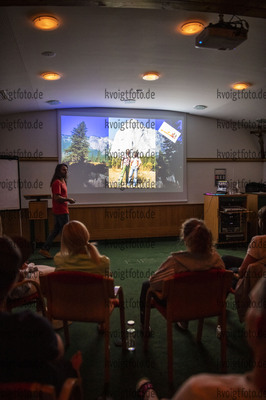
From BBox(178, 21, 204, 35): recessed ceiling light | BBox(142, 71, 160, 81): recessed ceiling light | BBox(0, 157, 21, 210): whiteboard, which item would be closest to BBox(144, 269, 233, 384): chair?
BBox(178, 21, 204, 35): recessed ceiling light

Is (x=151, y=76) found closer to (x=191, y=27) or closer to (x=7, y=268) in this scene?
(x=191, y=27)

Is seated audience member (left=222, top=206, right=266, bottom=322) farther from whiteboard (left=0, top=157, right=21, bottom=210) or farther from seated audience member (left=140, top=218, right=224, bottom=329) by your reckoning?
whiteboard (left=0, top=157, right=21, bottom=210)

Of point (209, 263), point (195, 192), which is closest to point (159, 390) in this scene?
point (209, 263)

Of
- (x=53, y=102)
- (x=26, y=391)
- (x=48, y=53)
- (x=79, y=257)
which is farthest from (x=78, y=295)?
(x=53, y=102)

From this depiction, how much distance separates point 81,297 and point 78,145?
4.67 metres

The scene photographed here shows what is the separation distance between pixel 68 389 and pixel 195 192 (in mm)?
6171

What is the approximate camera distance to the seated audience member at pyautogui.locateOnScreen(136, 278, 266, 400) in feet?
2.52

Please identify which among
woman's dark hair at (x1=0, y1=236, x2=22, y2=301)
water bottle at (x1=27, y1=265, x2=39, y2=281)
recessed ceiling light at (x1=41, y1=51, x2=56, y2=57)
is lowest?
water bottle at (x1=27, y1=265, x2=39, y2=281)

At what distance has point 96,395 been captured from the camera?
1.82 m

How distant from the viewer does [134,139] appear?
6.37 meters

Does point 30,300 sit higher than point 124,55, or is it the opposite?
point 124,55

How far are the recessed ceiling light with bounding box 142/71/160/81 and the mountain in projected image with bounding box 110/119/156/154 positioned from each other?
2131mm

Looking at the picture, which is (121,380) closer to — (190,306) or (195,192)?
(190,306)

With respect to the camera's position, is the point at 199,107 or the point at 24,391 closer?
the point at 24,391
